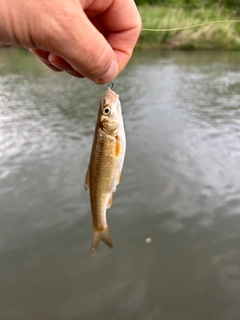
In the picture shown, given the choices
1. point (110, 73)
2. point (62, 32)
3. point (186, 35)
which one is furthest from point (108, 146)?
point (186, 35)

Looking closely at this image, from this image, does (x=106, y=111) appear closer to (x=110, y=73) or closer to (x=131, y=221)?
(x=110, y=73)

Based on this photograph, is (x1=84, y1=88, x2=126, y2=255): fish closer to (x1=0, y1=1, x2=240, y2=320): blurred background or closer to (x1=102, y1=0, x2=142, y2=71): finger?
(x1=102, y1=0, x2=142, y2=71): finger

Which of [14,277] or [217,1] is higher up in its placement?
[14,277]

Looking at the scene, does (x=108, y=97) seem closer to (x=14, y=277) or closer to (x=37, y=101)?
(x=14, y=277)

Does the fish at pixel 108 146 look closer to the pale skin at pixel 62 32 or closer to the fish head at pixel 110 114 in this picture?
the fish head at pixel 110 114

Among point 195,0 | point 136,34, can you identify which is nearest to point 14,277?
point 136,34

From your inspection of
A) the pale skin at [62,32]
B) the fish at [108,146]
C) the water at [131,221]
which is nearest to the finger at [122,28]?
the pale skin at [62,32]
